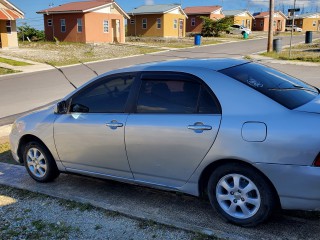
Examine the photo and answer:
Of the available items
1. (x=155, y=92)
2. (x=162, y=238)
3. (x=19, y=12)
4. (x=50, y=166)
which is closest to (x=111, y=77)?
(x=155, y=92)

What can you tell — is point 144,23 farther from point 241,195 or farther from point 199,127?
point 241,195

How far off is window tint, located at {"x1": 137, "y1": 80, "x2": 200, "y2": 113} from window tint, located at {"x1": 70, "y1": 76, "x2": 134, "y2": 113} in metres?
0.24

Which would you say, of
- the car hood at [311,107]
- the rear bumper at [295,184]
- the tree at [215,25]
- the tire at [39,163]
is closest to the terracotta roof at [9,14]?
the tire at [39,163]

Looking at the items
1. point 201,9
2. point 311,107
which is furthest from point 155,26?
point 311,107

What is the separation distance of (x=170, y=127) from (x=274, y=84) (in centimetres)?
114

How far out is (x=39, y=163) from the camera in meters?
4.98

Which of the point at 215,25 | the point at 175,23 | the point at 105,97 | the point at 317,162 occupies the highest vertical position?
the point at 175,23

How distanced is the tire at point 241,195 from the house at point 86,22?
3668cm

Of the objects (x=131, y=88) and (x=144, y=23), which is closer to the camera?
(x=131, y=88)

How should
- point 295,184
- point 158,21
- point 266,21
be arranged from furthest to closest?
point 266,21, point 158,21, point 295,184

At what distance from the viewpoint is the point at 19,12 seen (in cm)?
3325

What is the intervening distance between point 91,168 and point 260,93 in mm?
2136

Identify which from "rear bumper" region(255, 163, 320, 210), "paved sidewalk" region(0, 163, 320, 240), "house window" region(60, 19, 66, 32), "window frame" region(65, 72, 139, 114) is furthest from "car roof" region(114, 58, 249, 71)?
"house window" region(60, 19, 66, 32)

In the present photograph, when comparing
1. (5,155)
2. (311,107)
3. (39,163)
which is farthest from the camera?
(5,155)
